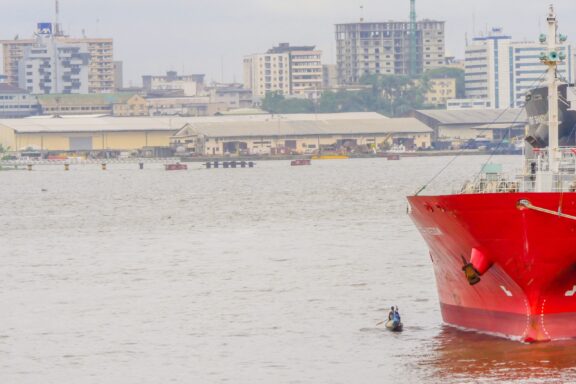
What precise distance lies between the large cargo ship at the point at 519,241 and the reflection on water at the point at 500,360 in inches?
12.4

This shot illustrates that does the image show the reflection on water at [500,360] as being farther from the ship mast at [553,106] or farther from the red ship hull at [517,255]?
the ship mast at [553,106]

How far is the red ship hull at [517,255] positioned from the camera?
37812 mm

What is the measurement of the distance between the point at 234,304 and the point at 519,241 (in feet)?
57.7

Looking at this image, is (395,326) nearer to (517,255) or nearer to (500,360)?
(500,360)

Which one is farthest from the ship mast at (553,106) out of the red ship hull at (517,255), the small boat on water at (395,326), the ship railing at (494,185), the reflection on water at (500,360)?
the small boat on water at (395,326)

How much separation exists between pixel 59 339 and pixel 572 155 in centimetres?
1541

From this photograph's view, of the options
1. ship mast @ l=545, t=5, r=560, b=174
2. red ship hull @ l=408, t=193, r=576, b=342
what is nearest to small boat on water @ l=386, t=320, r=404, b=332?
red ship hull @ l=408, t=193, r=576, b=342

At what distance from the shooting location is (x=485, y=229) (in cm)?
3859

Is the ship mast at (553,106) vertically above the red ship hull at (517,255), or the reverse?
the ship mast at (553,106)

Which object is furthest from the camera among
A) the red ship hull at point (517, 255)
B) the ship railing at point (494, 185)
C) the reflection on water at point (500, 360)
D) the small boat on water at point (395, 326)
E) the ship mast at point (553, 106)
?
the small boat on water at point (395, 326)

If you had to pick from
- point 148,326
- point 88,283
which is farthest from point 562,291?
point 88,283

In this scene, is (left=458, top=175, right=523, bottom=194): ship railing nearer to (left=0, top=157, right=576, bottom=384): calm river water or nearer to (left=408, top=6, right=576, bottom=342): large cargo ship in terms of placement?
(left=408, top=6, right=576, bottom=342): large cargo ship

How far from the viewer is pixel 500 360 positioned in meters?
38.8

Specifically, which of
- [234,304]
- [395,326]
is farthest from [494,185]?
[234,304]
